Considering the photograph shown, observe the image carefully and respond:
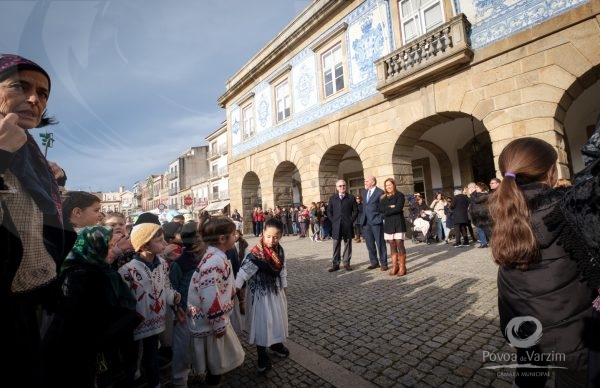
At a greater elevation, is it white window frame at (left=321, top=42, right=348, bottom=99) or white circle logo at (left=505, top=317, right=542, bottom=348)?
white window frame at (left=321, top=42, right=348, bottom=99)

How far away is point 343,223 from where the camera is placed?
6.42 metres

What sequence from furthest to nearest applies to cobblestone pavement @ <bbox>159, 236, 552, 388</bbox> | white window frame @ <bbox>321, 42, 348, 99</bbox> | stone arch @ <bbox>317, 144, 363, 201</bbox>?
stone arch @ <bbox>317, 144, 363, 201</bbox> < white window frame @ <bbox>321, 42, 348, 99</bbox> < cobblestone pavement @ <bbox>159, 236, 552, 388</bbox>

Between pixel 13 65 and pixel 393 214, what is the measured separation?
5.57m

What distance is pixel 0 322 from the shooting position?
0.90 m

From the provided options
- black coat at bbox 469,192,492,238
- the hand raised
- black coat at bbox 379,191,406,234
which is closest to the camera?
the hand raised

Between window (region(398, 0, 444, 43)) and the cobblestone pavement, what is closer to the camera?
the cobblestone pavement

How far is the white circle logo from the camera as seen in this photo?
1537 mm

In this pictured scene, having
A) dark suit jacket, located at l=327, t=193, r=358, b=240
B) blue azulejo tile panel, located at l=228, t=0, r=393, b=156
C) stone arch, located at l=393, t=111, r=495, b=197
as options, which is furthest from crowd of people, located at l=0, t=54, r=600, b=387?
stone arch, located at l=393, t=111, r=495, b=197

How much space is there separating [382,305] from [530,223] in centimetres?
279

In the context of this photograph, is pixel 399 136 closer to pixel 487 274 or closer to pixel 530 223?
pixel 487 274

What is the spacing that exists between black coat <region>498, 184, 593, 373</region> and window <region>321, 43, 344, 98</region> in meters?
10.4

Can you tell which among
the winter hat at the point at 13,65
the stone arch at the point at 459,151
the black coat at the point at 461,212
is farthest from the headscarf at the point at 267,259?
the stone arch at the point at 459,151

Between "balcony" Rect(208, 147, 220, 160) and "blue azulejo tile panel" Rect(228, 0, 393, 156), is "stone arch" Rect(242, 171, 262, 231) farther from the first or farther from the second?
"balcony" Rect(208, 147, 220, 160)

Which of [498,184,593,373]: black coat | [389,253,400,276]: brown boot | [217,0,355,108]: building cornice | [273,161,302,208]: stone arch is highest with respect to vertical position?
[217,0,355,108]: building cornice
